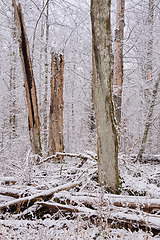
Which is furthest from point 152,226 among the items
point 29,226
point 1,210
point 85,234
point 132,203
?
point 1,210

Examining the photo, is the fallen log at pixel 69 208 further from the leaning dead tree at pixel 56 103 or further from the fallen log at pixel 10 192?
the leaning dead tree at pixel 56 103

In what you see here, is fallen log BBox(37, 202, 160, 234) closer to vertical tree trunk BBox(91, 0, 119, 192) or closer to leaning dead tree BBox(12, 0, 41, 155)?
vertical tree trunk BBox(91, 0, 119, 192)

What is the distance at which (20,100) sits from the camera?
10.2m

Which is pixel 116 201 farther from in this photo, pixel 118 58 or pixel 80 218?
pixel 118 58

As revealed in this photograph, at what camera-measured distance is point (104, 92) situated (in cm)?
255

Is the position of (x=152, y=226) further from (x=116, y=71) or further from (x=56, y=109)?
(x=116, y=71)

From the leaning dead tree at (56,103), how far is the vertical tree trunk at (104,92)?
8.83 ft

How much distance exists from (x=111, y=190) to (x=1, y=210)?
1.53 metres

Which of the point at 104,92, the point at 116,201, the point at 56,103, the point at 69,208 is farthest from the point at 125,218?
the point at 56,103

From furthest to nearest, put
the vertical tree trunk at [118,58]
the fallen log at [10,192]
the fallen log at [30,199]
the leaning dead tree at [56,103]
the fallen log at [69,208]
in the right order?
the vertical tree trunk at [118,58] < the leaning dead tree at [56,103] < the fallen log at [10,192] < the fallen log at [30,199] < the fallen log at [69,208]

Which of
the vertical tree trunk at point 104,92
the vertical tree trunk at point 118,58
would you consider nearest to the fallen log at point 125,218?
the vertical tree trunk at point 104,92

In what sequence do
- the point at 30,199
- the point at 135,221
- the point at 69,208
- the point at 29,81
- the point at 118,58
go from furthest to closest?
the point at 118,58, the point at 29,81, the point at 30,199, the point at 69,208, the point at 135,221

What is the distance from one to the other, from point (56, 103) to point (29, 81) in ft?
3.69

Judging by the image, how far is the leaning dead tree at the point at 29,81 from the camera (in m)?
3.96
